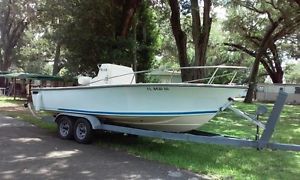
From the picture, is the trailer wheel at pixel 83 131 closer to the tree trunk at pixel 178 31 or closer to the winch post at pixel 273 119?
the winch post at pixel 273 119

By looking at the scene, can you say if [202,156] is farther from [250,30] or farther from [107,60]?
[250,30]

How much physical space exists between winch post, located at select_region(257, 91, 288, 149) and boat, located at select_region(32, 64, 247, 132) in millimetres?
1185

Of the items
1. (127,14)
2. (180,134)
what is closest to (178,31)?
(127,14)

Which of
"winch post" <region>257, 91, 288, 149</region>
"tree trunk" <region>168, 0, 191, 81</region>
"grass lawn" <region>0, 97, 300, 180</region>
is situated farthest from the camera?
"tree trunk" <region>168, 0, 191, 81</region>

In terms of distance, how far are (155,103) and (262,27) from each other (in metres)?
29.9

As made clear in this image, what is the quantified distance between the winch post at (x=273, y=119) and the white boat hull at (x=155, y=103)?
1197mm

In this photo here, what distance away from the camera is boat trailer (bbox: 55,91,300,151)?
686 cm

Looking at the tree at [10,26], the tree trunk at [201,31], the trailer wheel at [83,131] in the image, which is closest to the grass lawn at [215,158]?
the trailer wheel at [83,131]

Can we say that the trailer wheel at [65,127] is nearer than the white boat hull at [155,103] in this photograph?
No

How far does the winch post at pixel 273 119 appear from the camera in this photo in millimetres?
6664

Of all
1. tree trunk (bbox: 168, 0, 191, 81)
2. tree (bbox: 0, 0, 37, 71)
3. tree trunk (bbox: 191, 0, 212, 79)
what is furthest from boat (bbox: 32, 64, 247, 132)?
tree (bbox: 0, 0, 37, 71)

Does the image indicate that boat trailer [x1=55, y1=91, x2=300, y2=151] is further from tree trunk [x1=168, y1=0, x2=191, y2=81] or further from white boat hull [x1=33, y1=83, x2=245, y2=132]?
tree trunk [x1=168, y1=0, x2=191, y2=81]

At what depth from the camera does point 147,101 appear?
862 cm

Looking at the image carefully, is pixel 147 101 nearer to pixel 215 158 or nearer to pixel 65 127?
pixel 215 158
